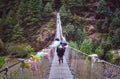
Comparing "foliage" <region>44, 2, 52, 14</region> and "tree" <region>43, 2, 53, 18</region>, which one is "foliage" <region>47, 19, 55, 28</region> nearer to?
"tree" <region>43, 2, 53, 18</region>

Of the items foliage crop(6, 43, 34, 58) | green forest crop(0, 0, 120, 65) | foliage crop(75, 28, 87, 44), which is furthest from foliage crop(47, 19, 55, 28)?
foliage crop(6, 43, 34, 58)

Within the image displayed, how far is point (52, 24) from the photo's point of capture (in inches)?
2469

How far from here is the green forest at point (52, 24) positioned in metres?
57.1

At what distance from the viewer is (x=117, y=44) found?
5153cm

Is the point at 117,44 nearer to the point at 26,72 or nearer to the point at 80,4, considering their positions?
the point at 80,4

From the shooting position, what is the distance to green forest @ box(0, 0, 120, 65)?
5712cm

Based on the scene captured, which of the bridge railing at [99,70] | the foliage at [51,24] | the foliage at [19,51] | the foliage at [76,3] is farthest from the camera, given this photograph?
the foliage at [76,3]

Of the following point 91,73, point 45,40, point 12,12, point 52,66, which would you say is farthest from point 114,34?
point 91,73

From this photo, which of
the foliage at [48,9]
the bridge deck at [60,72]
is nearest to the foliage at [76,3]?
the foliage at [48,9]

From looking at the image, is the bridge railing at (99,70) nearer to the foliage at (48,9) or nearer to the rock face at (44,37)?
the rock face at (44,37)

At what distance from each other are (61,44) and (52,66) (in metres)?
1.25

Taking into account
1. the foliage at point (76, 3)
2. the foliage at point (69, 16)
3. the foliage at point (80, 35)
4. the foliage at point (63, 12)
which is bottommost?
the foliage at point (80, 35)

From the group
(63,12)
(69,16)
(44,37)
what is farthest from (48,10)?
→ (44,37)

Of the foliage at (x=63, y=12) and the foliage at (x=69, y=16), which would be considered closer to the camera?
the foliage at (x=69, y=16)
